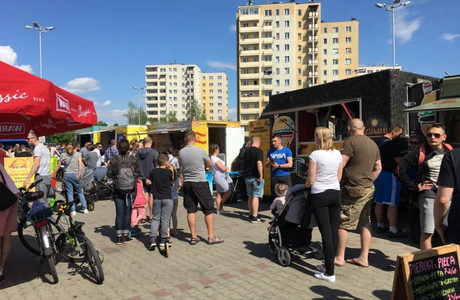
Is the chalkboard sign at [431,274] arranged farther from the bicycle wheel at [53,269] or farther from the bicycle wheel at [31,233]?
the bicycle wheel at [31,233]

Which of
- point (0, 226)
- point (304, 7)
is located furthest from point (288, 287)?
point (304, 7)

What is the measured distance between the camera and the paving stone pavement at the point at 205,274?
368cm

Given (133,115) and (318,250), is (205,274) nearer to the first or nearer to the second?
(318,250)

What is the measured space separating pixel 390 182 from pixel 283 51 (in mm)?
73256

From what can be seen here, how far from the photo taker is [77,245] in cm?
459

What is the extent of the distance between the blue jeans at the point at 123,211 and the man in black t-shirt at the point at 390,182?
4.41m

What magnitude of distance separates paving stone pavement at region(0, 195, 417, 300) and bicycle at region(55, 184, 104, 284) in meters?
0.16

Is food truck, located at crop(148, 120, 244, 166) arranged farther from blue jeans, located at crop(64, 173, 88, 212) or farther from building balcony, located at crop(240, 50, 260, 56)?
building balcony, located at crop(240, 50, 260, 56)

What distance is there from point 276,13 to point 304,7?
20.5 ft

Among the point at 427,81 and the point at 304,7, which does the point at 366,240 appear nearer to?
the point at 427,81

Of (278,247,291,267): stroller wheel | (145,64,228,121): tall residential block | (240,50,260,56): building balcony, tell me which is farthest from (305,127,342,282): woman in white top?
Result: (145,64,228,121): tall residential block

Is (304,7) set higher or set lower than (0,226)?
higher

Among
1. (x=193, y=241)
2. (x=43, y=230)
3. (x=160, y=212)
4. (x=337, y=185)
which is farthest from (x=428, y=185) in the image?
(x=43, y=230)

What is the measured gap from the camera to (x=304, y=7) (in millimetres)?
73000
